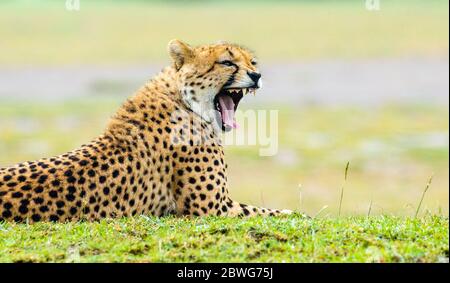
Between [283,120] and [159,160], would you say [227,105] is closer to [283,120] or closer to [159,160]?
[159,160]

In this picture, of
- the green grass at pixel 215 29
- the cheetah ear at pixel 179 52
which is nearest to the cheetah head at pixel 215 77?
the cheetah ear at pixel 179 52

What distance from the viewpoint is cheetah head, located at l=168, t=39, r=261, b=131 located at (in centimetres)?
701

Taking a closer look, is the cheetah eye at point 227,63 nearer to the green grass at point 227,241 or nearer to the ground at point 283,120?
the ground at point 283,120

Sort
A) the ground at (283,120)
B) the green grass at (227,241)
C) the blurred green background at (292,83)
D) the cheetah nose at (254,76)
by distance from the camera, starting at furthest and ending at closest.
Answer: the blurred green background at (292,83) → the cheetah nose at (254,76) → the ground at (283,120) → the green grass at (227,241)

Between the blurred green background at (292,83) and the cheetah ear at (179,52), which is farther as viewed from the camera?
the blurred green background at (292,83)

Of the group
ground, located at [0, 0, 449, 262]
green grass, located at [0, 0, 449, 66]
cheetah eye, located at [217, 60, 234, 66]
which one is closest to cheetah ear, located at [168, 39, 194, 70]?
cheetah eye, located at [217, 60, 234, 66]

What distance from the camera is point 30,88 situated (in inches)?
1077

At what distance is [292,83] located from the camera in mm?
27547

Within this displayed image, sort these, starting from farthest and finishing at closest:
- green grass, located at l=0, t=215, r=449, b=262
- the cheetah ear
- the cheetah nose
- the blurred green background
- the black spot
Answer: the blurred green background < the cheetah ear < the cheetah nose < the black spot < green grass, located at l=0, t=215, r=449, b=262

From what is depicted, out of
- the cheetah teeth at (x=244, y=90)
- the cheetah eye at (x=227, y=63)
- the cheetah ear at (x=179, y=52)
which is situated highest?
the cheetah ear at (x=179, y=52)

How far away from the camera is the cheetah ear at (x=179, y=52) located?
7105 mm

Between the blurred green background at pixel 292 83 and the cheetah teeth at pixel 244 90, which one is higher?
the cheetah teeth at pixel 244 90

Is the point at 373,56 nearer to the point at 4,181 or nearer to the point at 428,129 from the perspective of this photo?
the point at 428,129

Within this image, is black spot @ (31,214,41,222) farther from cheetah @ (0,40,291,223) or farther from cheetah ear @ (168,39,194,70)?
cheetah ear @ (168,39,194,70)
